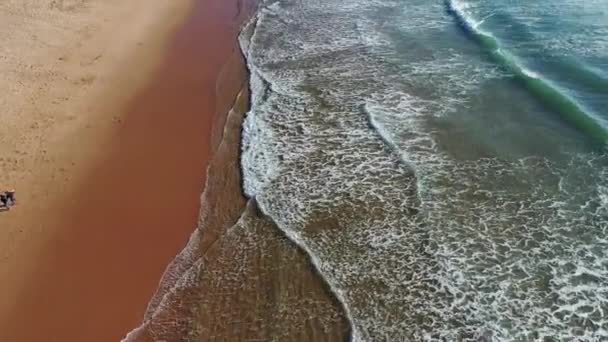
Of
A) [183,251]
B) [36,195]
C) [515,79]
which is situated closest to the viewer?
[183,251]

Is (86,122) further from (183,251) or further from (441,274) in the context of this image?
(441,274)

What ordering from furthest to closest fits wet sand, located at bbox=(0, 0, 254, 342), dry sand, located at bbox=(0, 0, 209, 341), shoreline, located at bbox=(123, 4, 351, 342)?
dry sand, located at bbox=(0, 0, 209, 341)
wet sand, located at bbox=(0, 0, 254, 342)
shoreline, located at bbox=(123, 4, 351, 342)

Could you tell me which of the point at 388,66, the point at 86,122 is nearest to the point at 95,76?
the point at 86,122

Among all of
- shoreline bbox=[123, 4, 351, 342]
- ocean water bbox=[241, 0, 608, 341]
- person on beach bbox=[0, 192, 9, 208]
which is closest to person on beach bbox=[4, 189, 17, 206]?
person on beach bbox=[0, 192, 9, 208]

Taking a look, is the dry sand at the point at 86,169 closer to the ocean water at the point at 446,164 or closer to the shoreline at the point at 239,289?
the shoreline at the point at 239,289

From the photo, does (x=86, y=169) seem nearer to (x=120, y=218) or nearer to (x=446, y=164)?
(x=120, y=218)

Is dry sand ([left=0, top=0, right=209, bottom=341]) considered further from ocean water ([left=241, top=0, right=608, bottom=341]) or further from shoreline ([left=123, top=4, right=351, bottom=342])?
ocean water ([left=241, top=0, right=608, bottom=341])

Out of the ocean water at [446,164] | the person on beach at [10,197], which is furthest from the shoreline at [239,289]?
the person on beach at [10,197]
